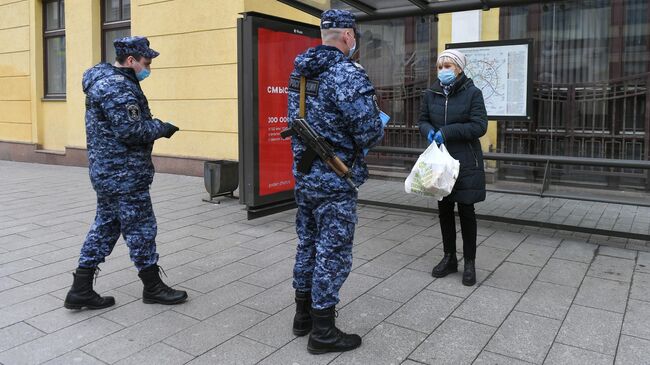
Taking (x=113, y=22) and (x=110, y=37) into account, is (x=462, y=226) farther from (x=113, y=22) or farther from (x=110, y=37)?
(x=110, y=37)

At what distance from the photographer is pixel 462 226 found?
4258mm

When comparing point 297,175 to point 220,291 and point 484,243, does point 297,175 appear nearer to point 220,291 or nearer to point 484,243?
point 220,291

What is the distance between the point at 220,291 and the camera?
4.07 meters

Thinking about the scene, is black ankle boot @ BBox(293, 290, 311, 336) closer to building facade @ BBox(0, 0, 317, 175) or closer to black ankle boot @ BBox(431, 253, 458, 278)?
black ankle boot @ BBox(431, 253, 458, 278)

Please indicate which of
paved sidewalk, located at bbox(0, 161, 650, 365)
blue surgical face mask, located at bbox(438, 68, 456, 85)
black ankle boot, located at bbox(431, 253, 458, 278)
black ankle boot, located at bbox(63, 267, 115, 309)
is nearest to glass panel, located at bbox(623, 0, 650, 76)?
paved sidewalk, located at bbox(0, 161, 650, 365)

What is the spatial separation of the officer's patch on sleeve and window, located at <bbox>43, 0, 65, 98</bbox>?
1029cm

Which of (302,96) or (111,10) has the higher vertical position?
(111,10)

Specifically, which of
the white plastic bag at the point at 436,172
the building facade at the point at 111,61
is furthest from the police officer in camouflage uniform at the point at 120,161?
the building facade at the point at 111,61

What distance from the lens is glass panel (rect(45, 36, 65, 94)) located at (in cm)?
1271

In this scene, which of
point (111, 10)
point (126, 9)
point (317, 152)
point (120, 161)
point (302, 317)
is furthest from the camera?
point (111, 10)

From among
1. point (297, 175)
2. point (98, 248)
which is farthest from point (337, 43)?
point (98, 248)

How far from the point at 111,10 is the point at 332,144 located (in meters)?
10.1

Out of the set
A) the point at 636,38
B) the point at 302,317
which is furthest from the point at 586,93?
the point at 302,317

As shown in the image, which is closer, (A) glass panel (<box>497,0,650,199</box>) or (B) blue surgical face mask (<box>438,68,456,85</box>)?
(B) blue surgical face mask (<box>438,68,456,85</box>)
